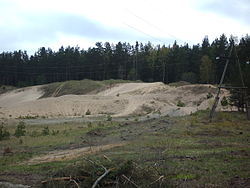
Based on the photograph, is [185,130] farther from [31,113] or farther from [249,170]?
[31,113]

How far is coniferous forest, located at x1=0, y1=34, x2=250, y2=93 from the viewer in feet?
269

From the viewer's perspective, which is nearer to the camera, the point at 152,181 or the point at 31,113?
the point at 152,181

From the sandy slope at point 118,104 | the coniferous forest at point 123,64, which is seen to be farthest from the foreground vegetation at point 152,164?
the coniferous forest at point 123,64

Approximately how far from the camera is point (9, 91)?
312 feet

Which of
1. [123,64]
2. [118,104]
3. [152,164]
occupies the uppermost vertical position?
[123,64]

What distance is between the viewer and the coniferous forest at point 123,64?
81.8 m

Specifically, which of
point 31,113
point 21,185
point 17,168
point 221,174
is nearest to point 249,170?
point 221,174

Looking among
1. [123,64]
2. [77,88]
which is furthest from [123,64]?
[77,88]

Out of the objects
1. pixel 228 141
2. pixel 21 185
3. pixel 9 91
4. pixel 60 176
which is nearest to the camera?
pixel 60 176

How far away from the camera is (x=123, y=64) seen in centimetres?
10181

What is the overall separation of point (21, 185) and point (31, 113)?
4290cm

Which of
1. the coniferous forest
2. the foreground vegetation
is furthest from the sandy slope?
the foreground vegetation

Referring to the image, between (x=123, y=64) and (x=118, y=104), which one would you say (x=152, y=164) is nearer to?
(x=118, y=104)

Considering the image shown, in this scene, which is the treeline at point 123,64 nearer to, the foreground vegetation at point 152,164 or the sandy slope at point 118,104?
the sandy slope at point 118,104
